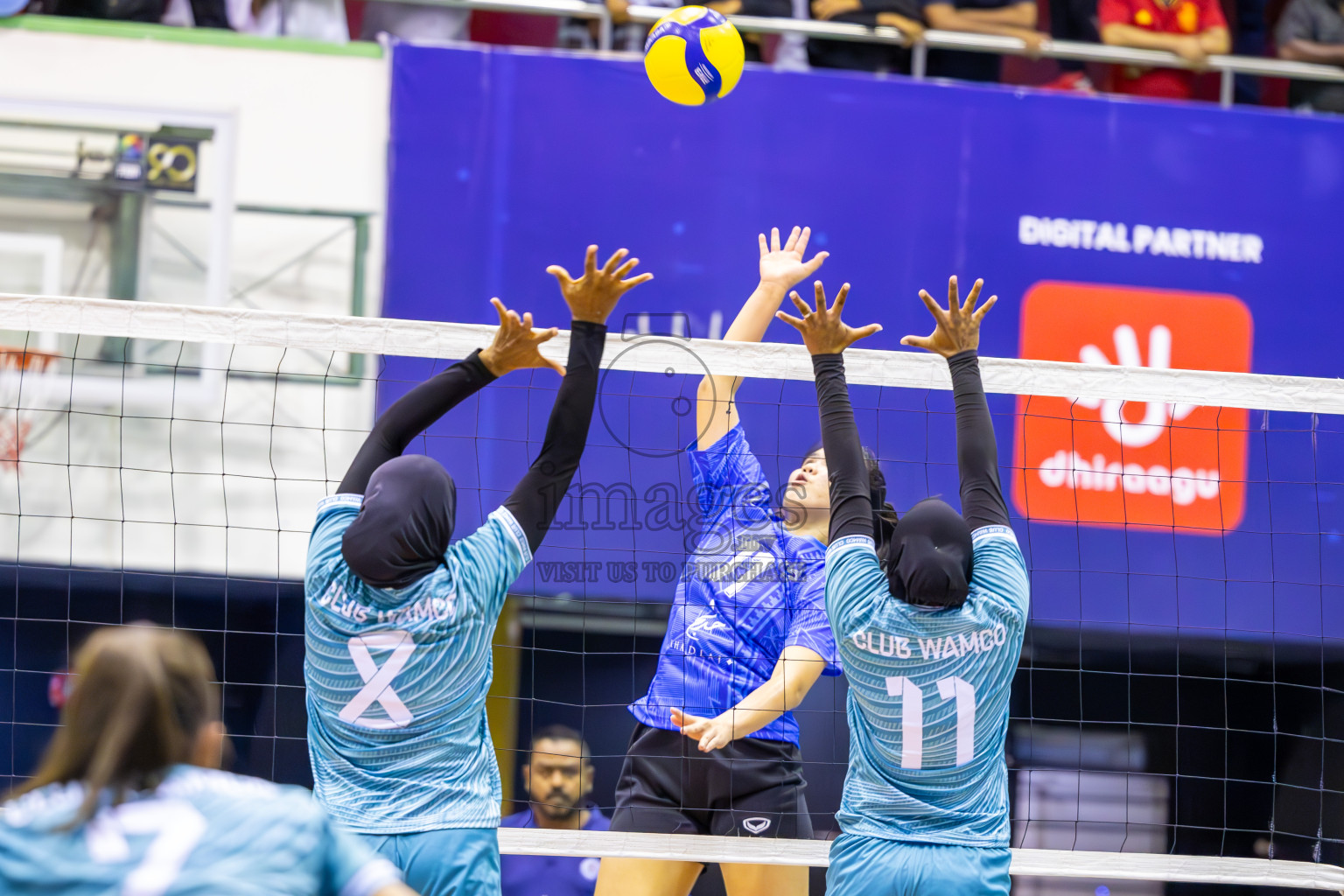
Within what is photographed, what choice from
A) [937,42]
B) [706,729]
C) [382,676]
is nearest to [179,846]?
[382,676]

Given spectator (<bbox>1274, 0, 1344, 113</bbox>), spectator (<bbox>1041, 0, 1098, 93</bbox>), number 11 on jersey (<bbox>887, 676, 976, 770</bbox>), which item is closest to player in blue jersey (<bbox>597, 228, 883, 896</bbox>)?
number 11 on jersey (<bbox>887, 676, 976, 770</bbox>)

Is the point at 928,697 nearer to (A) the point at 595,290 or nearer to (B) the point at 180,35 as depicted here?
(A) the point at 595,290

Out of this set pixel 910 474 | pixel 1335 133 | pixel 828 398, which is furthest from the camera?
pixel 1335 133

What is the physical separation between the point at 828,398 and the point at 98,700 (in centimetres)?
201

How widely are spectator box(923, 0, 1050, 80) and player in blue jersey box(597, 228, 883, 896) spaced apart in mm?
3806

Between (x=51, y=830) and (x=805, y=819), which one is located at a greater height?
(x=51, y=830)

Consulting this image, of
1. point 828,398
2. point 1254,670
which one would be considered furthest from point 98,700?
point 1254,670

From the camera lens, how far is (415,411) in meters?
3.12

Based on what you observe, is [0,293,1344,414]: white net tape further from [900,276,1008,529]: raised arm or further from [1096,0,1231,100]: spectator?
[1096,0,1231,100]: spectator

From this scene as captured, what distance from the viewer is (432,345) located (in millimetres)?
4047

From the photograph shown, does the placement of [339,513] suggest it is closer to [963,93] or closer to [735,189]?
[735,189]

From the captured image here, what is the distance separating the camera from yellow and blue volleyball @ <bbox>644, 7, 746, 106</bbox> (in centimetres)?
501

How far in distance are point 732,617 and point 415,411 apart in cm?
138

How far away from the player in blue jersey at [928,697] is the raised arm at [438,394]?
998 mm
